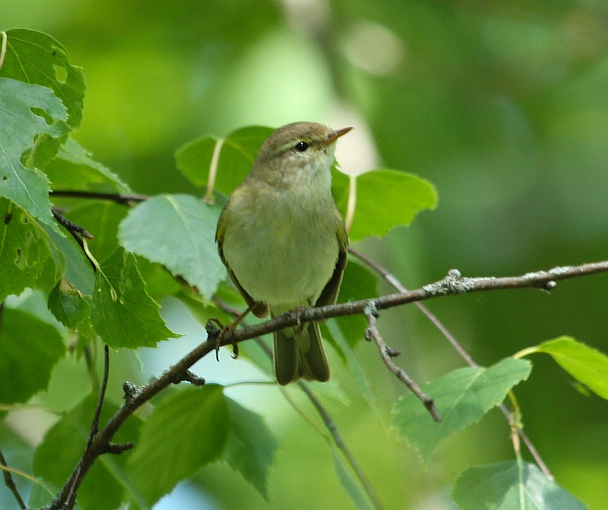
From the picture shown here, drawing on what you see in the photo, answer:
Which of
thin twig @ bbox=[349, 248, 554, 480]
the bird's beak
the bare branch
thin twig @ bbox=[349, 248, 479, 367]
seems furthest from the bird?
the bare branch

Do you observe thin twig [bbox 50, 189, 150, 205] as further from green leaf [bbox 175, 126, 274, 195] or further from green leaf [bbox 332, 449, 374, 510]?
green leaf [bbox 332, 449, 374, 510]

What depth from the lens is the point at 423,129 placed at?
6824mm

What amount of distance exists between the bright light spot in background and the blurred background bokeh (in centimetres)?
2

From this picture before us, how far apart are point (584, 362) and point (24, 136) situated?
61.0 inches

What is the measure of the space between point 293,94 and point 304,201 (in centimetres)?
183

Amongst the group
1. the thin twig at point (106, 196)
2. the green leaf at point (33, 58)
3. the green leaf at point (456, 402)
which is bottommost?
the green leaf at point (456, 402)

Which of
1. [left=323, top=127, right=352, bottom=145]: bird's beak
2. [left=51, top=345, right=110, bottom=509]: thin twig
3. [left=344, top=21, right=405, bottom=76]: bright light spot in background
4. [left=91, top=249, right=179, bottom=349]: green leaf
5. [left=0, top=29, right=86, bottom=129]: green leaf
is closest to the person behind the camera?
[left=51, top=345, right=110, bottom=509]: thin twig

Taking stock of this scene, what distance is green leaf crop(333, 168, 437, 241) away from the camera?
3025mm

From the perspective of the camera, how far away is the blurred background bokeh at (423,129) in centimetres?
623

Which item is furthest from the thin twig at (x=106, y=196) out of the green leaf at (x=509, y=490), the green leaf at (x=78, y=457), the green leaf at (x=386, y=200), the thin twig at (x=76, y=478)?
the green leaf at (x=509, y=490)

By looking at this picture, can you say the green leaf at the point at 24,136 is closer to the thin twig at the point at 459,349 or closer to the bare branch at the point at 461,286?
the bare branch at the point at 461,286

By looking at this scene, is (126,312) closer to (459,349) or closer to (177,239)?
(177,239)

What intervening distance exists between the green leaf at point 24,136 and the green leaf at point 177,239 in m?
0.37

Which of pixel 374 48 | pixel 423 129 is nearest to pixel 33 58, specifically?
pixel 374 48
